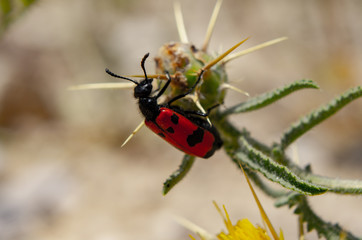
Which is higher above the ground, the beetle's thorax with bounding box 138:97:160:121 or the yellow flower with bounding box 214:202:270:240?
the beetle's thorax with bounding box 138:97:160:121

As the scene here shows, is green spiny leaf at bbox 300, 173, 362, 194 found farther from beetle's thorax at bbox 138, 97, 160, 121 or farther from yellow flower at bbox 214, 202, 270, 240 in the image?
beetle's thorax at bbox 138, 97, 160, 121

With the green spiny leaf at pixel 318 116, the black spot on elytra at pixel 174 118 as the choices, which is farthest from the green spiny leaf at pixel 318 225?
the black spot on elytra at pixel 174 118

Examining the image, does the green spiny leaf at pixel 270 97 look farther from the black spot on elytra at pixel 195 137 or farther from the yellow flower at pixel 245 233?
the yellow flower at pixel 245 233

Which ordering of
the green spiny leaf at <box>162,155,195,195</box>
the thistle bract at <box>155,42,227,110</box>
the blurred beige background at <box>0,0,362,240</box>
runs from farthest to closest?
1. the blurred beige background at <box>0,0,362,240</box>
2. the thistle bract at <box>155,42,227,110</box>
3. the green spiny leaf at <box>162,155,195,195</box>

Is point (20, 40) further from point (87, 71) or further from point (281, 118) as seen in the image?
point (281, 118)

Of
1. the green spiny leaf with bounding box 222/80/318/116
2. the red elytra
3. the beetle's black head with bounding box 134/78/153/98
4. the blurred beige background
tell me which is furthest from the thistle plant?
the blurred beige background
